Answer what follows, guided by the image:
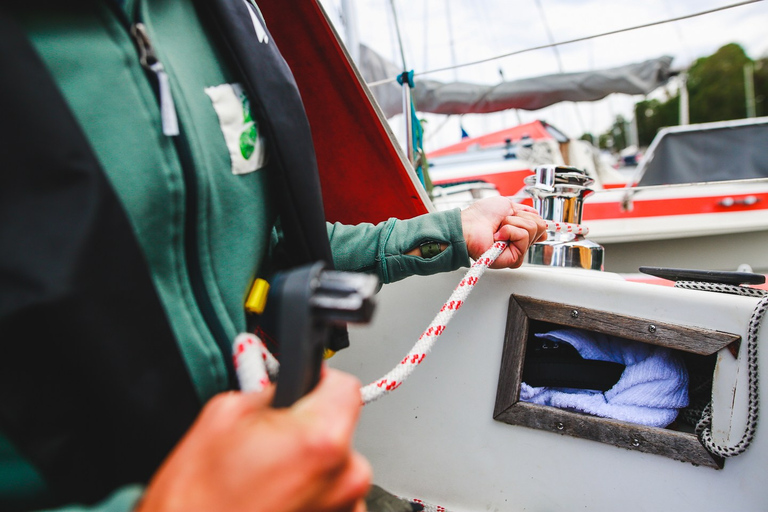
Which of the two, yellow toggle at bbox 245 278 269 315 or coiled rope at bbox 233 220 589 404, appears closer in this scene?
coiled rope at bbox 233 220 589 404

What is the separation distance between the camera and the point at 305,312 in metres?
0.30

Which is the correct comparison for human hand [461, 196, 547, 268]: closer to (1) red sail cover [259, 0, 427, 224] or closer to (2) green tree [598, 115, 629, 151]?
(1) red sail cover [259, 0, 427, 224]

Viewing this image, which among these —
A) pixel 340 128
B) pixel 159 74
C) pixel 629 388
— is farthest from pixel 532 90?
pixel 159 74

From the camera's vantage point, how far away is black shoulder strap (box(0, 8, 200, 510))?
327 millimetres

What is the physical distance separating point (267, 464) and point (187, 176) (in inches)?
13.4

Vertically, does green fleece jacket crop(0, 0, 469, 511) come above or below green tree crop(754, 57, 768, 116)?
below

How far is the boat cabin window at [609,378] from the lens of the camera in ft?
2.73

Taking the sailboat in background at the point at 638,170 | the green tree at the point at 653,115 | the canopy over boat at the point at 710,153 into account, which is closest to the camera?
the sailboat in background at the point at 638,170

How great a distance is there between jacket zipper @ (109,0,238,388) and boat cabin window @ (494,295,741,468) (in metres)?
0.57

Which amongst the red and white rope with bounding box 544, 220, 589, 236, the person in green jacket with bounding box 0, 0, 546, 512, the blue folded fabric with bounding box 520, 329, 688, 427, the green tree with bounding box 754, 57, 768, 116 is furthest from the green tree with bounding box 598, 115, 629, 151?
the person in green jacket with bounding box 0, 0, 546, 512

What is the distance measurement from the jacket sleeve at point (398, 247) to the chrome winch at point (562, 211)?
13.0 inches

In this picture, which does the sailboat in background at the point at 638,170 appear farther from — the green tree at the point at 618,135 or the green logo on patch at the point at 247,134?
the green tree at the point at 618,135

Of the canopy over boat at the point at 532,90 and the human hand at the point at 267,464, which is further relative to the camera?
the canopy over boat at the point at 532,90

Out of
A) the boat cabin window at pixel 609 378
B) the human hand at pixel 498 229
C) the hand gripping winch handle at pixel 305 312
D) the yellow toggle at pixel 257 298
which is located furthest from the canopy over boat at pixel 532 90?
the hand gripping winch handle at pixel 305 312
